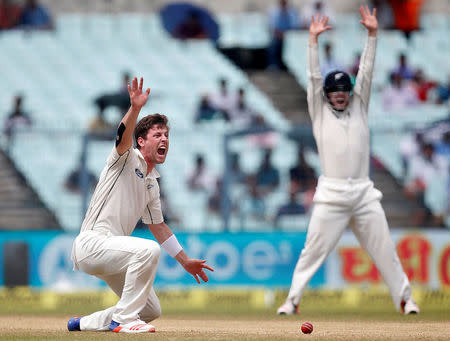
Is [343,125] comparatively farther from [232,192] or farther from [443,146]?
[443,146]

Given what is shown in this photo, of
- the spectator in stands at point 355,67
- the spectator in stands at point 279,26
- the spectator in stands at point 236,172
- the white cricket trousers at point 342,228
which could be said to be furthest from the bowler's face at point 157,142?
the spectator in stands at point 279,26

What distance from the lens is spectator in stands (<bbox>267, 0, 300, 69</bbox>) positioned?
22.6 metres

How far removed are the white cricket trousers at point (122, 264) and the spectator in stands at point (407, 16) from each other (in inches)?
740

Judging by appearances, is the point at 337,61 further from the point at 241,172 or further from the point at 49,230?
the point at 49,230

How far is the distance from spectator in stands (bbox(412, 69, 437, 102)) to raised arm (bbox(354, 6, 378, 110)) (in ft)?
34.8

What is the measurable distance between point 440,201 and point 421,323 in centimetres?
590

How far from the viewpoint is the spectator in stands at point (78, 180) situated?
14352mm

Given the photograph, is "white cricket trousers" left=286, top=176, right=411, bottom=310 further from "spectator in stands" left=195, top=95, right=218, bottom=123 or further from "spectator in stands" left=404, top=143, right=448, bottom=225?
"spectator in stands" left=195, top=95, right=218, bottom=123

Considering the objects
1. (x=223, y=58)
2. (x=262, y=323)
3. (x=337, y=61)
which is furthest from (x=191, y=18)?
(x=262, y=323)

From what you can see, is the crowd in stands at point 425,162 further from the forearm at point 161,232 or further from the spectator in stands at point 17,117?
the spectator in stands at point 17,117

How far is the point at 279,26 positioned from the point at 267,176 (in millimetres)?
9242

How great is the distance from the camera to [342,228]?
963 cm

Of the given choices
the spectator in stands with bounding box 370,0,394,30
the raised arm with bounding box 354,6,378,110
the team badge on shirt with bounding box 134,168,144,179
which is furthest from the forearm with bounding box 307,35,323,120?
the spectator in stands with bounding box 370,0,394,30

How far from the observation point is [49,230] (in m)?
14.1
